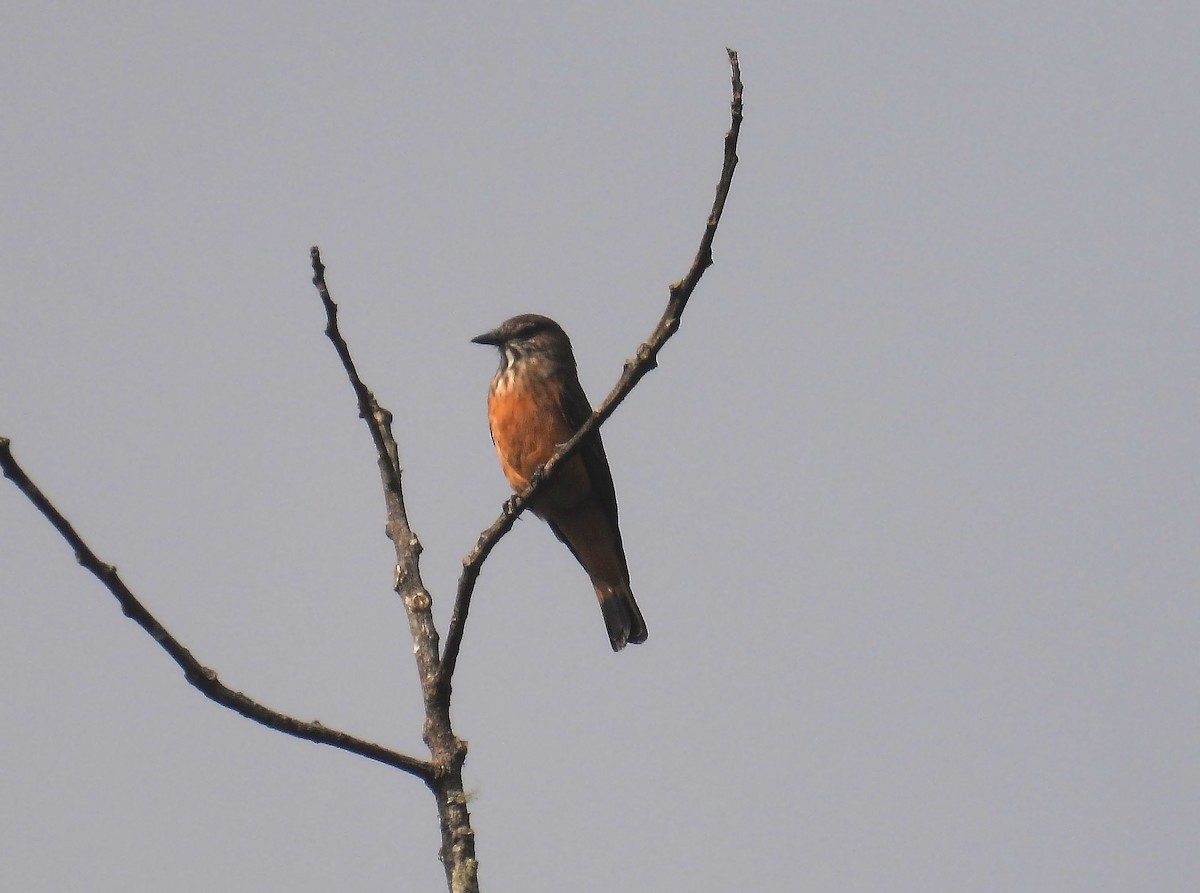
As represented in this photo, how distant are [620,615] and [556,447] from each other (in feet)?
4.68

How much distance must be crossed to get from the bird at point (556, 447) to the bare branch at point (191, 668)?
13.4 ft

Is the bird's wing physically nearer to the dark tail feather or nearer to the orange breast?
the orange breast

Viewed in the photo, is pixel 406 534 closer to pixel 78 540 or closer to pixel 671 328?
pixel 671 328

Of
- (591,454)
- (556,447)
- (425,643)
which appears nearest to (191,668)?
(425,643)

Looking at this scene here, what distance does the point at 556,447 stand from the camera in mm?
7773

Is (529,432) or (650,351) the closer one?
(650,351)

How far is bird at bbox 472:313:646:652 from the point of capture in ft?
26.6

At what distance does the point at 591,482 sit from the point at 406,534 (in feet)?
12.6

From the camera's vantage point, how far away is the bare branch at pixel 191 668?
3.13 m

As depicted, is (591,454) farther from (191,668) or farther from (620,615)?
(191,668)

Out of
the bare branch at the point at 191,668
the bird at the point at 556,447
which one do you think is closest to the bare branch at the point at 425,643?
the bare branch at the point at 191,668

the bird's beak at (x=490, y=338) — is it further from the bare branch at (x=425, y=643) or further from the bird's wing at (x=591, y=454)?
the bare branch at (x=425, y=643)

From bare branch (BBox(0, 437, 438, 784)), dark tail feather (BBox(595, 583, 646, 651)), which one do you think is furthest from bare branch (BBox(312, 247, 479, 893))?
dark tail feather (BBox(595, 583, 646, 651))

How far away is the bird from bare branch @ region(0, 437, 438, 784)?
4.08 metres
